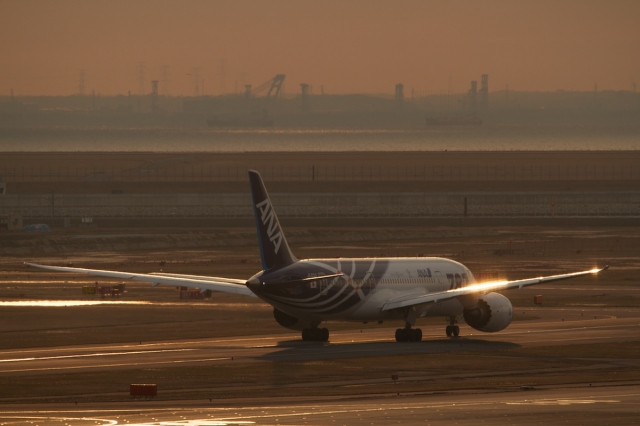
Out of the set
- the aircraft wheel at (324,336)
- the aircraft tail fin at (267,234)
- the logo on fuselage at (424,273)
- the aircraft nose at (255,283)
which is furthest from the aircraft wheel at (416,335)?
the aircraft nose at (255,283)

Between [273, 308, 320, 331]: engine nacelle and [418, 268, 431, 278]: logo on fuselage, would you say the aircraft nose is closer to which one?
[273, 308, 320, 331]: engine nacelle

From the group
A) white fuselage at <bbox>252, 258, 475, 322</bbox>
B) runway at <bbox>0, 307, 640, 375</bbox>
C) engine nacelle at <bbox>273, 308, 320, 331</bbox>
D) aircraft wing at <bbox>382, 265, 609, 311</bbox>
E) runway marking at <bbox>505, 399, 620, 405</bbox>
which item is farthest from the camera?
engine nacelle at <bbox>273, 308, 320, 331</bbox>

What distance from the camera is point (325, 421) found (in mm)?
29344

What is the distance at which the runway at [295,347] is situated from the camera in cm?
4491

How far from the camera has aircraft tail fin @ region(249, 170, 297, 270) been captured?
4747 centimetres

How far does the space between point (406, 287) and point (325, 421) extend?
23845mm

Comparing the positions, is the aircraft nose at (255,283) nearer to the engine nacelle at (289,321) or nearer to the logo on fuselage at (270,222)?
the logo on fuselage at (270,222)

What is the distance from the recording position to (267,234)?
47688 mm

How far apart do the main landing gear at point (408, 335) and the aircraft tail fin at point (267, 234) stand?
22.5 ft

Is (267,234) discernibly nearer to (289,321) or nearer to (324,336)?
(289,321)

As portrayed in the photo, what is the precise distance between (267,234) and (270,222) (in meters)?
0.49

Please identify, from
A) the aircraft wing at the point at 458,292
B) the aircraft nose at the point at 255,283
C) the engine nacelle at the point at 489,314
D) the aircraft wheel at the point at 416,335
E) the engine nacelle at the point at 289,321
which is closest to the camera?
the aircraft nose at the point at 255,283

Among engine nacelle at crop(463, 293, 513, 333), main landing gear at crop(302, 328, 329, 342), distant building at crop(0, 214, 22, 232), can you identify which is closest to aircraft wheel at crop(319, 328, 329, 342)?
main landing gear at crop(302, 328, 329, 342)

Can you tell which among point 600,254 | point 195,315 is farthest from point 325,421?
point 600,254
